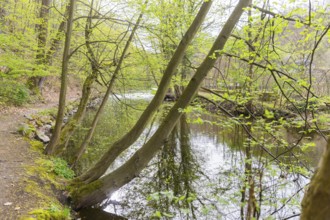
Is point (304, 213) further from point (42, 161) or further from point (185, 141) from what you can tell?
point (185, 141)

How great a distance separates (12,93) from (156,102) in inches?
352

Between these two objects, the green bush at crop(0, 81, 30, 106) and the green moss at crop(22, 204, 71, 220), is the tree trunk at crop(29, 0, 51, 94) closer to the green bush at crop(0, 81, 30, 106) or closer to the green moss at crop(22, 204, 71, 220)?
the green bush at crop(0, 81, 30, 106)

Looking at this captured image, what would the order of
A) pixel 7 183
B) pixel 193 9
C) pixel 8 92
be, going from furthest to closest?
pixel 8 92
pixel 193 9
pixel 7 183

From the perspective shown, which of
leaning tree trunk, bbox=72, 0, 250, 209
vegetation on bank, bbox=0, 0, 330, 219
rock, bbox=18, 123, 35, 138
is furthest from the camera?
rock, bbox=18, 123, 35, 138

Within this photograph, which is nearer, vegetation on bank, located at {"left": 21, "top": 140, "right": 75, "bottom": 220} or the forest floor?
the forest floor

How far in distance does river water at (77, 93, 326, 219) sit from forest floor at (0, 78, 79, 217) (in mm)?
1630

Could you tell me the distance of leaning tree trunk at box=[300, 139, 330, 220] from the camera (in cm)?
86

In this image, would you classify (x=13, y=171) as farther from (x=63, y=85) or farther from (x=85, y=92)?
(x=85, y=92)

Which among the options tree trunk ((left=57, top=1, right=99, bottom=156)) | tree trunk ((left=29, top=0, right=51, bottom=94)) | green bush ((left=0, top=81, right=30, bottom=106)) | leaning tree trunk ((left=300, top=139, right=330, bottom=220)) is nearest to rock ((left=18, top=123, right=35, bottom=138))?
tree trunk ((left=57, top=1, right=99, bottom=156))

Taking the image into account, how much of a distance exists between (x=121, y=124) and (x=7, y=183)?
8.73 metres

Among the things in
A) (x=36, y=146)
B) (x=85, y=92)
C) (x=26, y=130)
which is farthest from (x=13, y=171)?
(x=26, y=130)

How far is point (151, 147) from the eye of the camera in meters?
4.72

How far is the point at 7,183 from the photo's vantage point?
477 cm

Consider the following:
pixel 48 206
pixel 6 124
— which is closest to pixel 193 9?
pixel 48 206
